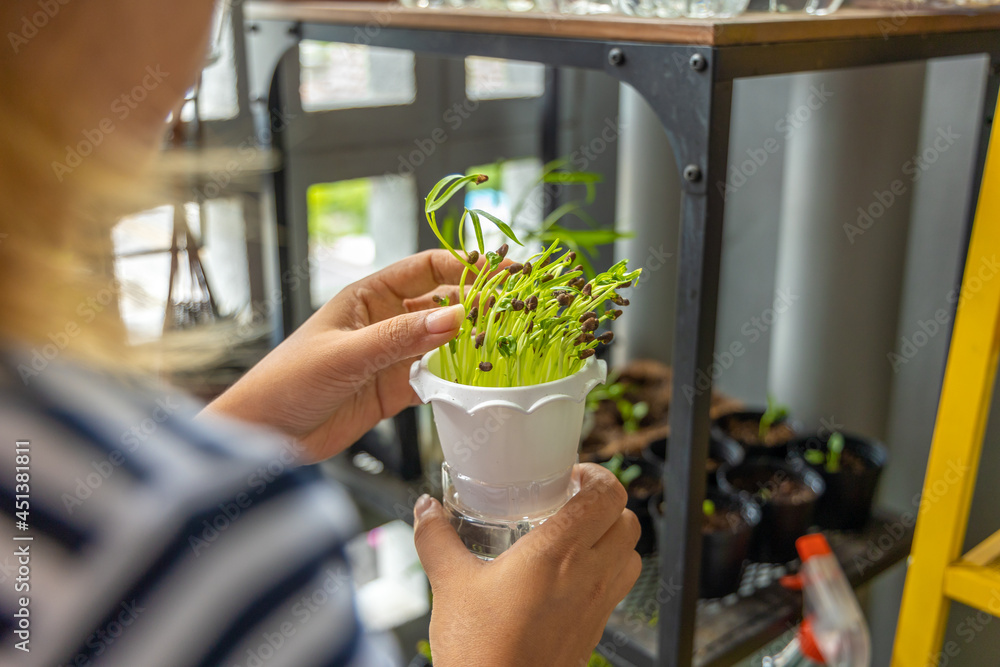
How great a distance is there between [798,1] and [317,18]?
73 centimetres

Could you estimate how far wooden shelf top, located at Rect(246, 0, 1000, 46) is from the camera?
0.78 meters

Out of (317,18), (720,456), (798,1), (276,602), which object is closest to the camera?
(276,602)

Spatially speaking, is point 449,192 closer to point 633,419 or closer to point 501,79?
point 633,419

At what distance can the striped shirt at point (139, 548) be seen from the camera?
500 mm

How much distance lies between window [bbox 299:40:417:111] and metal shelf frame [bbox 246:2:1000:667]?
794 millimetres

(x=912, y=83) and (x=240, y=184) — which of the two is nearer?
(x=912, y=83)

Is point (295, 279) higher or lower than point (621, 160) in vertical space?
lower

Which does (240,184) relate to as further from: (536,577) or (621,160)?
(536,577)

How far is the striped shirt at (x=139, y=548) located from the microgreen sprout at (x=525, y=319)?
0.62 ft

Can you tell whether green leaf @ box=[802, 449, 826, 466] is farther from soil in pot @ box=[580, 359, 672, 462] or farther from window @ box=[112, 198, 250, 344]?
window @ box=[112, 198, 250, 344]

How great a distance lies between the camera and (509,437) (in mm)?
602

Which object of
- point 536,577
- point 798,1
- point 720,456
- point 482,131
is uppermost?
point 798,1

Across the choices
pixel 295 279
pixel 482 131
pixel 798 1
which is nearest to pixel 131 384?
pixel 798 1

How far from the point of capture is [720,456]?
1458 millimetres
